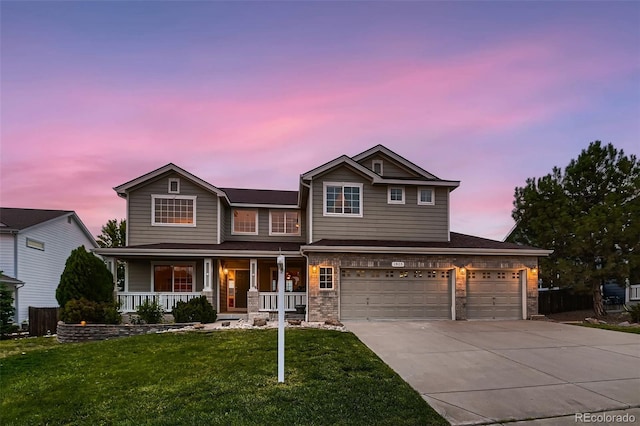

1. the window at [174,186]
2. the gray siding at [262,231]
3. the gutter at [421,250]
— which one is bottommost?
the gutter at [421,250]

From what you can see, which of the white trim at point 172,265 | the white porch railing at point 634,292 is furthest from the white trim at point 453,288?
the white porch railing at point 634,292

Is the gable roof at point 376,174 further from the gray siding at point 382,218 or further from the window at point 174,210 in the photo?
the window at point 174,210

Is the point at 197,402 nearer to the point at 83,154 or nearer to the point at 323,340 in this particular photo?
the point at 323,340

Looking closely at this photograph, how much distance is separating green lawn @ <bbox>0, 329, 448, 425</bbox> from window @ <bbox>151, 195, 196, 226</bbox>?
7828mm

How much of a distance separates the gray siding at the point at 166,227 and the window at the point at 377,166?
7.18 metres

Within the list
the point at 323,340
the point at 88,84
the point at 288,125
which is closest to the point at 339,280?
the point at 323,340

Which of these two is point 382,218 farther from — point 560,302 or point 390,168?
point 560,302

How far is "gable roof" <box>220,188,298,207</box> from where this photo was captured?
Answer: 1866cm

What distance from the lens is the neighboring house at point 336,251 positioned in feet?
47.1

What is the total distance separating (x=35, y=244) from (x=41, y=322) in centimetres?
682

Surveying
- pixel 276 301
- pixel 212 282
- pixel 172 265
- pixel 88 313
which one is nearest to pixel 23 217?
pixel 172 265

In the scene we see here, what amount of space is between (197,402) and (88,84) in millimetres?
12858

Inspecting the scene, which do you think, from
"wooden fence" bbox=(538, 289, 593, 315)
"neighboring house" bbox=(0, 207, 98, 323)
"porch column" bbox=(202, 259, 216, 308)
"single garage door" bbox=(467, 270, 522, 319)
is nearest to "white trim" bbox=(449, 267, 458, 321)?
"single garage door" bbox=(467, 270, 522, 319)

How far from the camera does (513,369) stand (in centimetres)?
718
